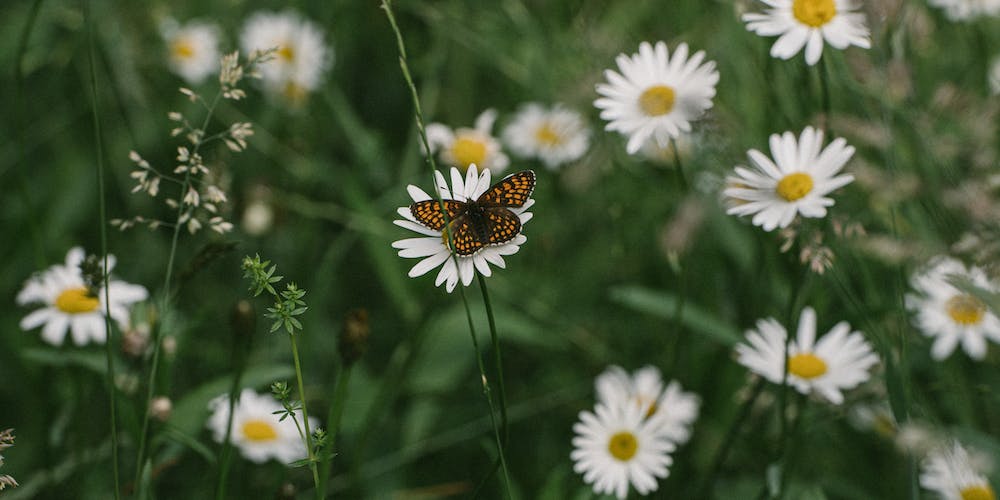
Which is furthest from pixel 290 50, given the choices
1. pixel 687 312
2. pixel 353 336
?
pixel 353 336

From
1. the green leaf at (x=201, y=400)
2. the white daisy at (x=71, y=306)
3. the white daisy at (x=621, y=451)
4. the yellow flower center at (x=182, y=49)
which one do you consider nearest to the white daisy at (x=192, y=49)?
the yellow flower center at (x=182, y=49)

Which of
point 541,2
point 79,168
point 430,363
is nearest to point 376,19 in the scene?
point 541,2

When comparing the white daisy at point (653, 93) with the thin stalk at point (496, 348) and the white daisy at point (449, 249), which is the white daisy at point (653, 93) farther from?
the thin stalk at point (496, 348)

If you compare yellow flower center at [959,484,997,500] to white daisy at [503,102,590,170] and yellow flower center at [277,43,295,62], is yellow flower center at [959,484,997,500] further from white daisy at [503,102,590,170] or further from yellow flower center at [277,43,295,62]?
yellow flower center at [277,43,295,62]

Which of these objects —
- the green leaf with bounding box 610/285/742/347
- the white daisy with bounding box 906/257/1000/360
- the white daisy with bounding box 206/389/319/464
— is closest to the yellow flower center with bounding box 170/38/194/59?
the white daisy with bounding box 206/389/319/464

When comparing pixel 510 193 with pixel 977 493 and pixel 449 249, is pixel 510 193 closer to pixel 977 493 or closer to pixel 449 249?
pixel 449 249

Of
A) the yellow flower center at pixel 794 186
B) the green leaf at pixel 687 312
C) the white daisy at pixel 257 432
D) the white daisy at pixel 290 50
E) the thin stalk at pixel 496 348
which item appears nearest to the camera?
the thin stalk at pixel 496 348
